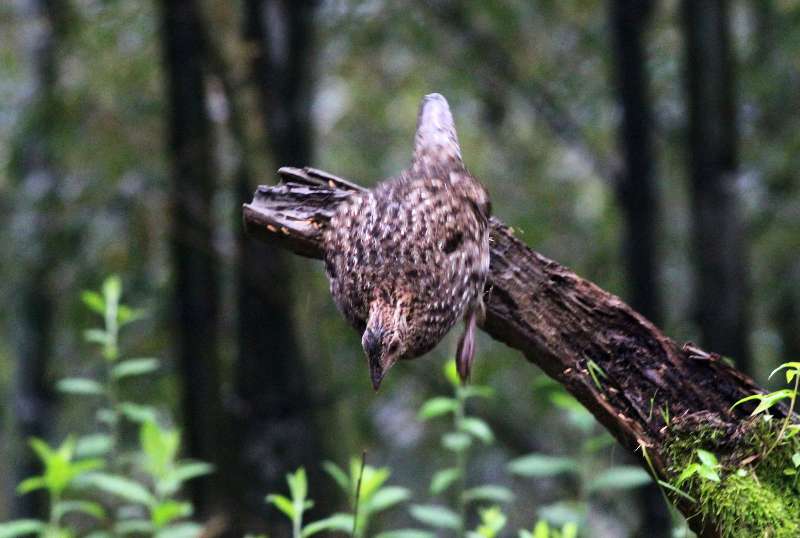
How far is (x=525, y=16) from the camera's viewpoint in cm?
713

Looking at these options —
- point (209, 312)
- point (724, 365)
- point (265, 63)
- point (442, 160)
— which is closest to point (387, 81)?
point (265, 63)

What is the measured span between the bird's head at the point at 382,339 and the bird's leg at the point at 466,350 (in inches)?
12.3

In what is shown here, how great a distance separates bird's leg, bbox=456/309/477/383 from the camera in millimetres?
2762

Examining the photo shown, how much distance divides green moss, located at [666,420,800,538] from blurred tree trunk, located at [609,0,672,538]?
3723 millimetres

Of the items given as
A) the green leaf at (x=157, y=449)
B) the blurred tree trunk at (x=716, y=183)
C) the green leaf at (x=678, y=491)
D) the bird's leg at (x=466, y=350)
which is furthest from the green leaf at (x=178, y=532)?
the blurred tree trunk at (x=716, y=183)

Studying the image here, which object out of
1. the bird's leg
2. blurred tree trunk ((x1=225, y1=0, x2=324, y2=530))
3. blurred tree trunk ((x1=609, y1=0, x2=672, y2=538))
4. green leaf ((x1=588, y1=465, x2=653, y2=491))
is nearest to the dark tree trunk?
blurred tree trunk ((x1=609, y1=0, x2=672, y2=538))

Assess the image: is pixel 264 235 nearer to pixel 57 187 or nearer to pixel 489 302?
pixel 489 302

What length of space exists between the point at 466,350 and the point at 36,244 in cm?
415

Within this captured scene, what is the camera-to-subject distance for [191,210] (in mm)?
5660

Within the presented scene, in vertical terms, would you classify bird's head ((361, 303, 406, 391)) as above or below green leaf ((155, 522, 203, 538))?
above

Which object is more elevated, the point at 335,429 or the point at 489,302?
the point at 489,302

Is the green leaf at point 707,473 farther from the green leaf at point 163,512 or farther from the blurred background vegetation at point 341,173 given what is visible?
the blurred background vegetation at point 341,173

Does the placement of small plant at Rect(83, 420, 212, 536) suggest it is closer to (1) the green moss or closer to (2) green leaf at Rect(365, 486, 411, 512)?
(2) green leaf at Rect(365, 486, 411, 512)

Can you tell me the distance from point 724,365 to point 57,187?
484cm
